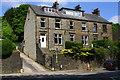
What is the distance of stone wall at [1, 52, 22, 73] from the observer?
21031 mm

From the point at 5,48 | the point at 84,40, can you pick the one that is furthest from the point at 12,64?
the point at 84,40

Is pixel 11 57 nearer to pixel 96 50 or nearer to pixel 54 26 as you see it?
pixel 54 26

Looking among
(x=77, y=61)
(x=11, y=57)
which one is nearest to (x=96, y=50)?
(x=77, y=61)

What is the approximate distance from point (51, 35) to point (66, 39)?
3.34 m

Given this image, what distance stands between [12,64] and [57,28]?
12.3 meters

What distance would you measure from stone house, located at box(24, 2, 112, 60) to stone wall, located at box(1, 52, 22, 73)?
5462mm

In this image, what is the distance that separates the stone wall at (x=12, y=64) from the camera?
21031 mm

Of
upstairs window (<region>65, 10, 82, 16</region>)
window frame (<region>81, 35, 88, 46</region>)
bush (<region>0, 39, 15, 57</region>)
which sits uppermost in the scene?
upstairs window (<region>65, 10, 82, 16</region>)

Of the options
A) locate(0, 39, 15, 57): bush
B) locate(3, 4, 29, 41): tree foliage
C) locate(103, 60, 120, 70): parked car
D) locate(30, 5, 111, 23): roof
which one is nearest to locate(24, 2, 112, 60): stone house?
locate(30, 5, 111, 23): roof

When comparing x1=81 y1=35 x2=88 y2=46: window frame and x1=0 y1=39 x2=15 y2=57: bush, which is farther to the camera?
x1=81 y1=35 x2=88 y2=46: window frame

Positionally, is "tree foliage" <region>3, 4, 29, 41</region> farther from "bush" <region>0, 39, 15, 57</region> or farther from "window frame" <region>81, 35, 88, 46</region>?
"bush" <region>0, 39, 15, 57</region>

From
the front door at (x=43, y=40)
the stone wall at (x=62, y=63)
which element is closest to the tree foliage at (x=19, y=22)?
the front door at (x=43, y=40)

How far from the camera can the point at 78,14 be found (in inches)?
1380

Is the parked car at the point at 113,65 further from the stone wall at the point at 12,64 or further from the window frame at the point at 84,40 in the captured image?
the stone wall at the point at 12,64
